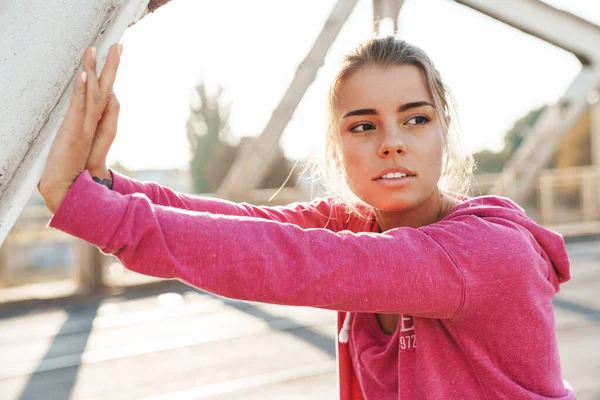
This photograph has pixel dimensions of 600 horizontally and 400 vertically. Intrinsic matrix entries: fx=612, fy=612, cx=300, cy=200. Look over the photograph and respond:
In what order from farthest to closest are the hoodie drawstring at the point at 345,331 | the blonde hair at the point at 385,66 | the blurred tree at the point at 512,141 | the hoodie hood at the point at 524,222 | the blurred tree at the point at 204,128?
the blurred tree at the point at 204,128, the blurred tree at the point at 512,141, the hoodie drawstring at the point at 345,331, the blonde hair at the point at 385,66, the hoodie hood at the point at 524,222

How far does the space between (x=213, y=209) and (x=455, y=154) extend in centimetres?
57

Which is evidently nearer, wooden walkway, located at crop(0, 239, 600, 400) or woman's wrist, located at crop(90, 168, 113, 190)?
woman's wrist, located at crop(90, 168, 113, 190)

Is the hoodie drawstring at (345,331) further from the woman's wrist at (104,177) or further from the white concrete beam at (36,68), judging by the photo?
the white concrete beam at (36,68)

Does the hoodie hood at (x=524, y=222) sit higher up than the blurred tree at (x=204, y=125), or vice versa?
the blurred tree at (x=204, y=125)

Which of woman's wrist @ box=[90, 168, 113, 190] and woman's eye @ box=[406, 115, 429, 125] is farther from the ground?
woman's eye @ box=[406, 115, 429, 125]

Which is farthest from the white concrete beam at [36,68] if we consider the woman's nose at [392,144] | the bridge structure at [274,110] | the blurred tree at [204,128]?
the blurred tree at [204,128]

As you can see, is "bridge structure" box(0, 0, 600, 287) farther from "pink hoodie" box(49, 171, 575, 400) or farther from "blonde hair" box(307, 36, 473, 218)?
"blonde hair" box(307, 36, 473, 218)

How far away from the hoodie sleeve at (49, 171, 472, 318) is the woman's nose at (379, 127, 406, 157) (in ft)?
0.68

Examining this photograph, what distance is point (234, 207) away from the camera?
127cm

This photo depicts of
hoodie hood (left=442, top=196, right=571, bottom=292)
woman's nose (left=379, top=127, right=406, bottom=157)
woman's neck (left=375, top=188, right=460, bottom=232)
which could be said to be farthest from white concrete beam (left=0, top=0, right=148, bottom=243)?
woman's neck (left=375, top=188, right=460, bottom=232)

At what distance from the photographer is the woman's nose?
1.09 meters

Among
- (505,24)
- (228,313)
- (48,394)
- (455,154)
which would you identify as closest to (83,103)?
(455,154)

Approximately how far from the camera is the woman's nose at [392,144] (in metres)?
1.09

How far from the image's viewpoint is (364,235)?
0.88 m
